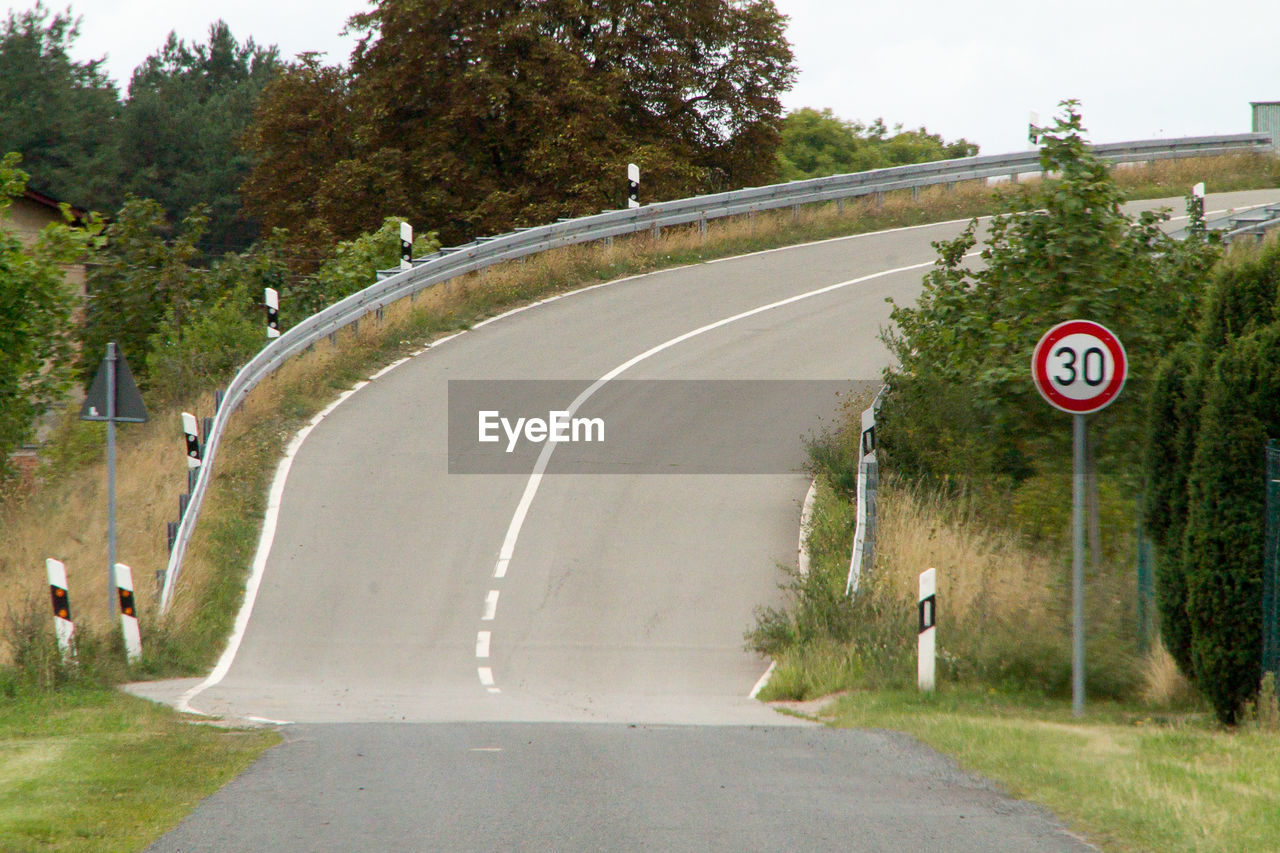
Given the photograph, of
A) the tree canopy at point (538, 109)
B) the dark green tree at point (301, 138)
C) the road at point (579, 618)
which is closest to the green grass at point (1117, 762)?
the road at point (579, 618)

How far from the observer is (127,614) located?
1405 cm

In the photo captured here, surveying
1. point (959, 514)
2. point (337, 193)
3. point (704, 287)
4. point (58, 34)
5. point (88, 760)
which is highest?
point (58, 34)

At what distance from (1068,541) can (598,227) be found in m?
18.2

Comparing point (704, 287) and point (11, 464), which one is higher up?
point (704, 287)

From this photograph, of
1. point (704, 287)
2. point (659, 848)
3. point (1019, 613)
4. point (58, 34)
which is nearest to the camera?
point (659, 848)

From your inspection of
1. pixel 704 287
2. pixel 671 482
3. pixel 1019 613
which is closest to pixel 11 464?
pixel 671 482

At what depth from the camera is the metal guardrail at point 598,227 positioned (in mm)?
20098

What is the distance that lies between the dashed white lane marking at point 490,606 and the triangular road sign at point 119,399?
4177 millimetres

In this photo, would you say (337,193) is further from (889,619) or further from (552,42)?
(889,619)

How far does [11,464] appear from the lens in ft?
75.4

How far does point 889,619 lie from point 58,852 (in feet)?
27.5

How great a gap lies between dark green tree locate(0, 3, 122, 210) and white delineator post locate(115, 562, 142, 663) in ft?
185

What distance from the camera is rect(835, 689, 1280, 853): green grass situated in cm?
682

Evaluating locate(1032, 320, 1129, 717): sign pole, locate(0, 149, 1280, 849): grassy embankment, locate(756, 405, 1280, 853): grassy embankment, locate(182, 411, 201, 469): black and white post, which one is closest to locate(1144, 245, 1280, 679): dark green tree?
locate(1032, 320, 1129, 717): sign pole
